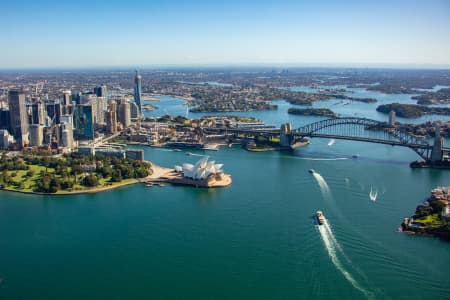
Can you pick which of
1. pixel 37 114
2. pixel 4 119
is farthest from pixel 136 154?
pixel 4 119

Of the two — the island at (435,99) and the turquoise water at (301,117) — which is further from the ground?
the island at (435,99)

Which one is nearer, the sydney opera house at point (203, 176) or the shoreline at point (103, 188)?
the shoreline at point (103, 188)

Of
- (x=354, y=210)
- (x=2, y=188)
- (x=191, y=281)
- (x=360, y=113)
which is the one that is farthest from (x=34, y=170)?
(x=360, y=113)

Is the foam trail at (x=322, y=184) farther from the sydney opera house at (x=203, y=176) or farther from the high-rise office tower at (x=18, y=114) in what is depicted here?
the high-rise office tower at (x=18, y=114)

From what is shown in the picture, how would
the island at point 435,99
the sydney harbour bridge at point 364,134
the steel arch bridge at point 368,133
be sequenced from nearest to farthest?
the sydney harbour bridge at point 364,134 < the steel arch bridge at point 368,133 < the island at point 435,99

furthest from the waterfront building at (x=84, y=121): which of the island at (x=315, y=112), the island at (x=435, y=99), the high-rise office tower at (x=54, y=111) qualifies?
the island at (x=435, y=99)

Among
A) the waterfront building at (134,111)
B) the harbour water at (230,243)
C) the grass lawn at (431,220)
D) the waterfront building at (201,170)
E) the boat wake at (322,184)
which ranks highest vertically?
the waterfront building at (134,111)

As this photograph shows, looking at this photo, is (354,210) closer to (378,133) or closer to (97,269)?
(97,269)
